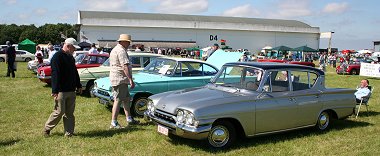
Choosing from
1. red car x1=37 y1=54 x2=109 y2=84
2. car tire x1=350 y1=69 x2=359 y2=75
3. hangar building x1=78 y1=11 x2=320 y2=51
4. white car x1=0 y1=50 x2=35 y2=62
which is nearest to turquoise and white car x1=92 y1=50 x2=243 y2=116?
red car x1=37 y1=54 x2=109 y2=84

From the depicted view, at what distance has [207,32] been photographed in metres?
84.7

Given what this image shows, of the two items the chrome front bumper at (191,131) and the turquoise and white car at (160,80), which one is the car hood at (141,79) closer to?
the turquoise and white car at (160,80)

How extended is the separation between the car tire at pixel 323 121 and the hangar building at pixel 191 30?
66178 millimetres

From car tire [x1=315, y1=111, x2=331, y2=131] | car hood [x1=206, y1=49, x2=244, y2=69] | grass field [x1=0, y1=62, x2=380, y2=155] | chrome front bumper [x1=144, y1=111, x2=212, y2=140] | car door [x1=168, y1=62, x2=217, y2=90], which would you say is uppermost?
car hood [x1=206, y1=49, x2=244, y2=69]

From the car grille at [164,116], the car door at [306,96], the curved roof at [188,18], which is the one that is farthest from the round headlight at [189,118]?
the curved roof at [188,18]

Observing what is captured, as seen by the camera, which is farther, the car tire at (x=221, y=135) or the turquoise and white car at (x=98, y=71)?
the turquoise and white car at (x=98, y=71)

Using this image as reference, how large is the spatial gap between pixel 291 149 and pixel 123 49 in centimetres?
350

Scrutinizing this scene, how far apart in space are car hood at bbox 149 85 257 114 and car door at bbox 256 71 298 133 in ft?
0.95

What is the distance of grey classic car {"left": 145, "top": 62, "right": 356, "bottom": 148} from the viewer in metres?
5.46

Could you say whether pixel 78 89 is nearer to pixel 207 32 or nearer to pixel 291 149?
pixel 291 149

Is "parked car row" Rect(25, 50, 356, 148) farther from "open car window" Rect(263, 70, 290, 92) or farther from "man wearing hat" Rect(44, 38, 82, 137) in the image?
"man wearing hat" Rect(44, 38, 82, 137)

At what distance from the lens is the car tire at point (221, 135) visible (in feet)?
18.4

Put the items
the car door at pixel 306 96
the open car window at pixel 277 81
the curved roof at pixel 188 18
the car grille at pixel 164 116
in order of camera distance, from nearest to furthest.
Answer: the car grille at pixel 164 116
the open car window at pixel 277 81
the car door at pixel 306 96
the curved roof at pixel 188 18

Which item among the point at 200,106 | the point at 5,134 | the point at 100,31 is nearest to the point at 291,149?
the point at 200,106
